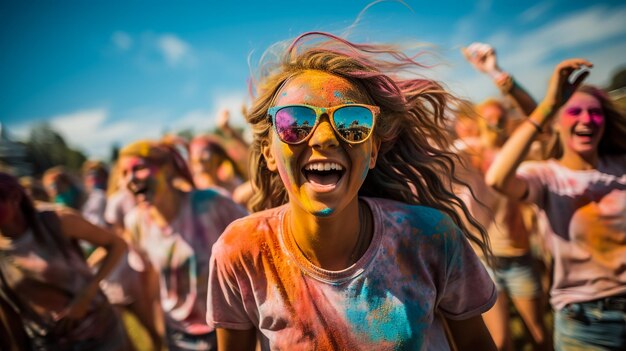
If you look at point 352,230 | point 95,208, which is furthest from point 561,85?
point 95,208

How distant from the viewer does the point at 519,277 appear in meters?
4.63

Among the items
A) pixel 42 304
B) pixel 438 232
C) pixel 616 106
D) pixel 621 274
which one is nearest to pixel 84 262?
pixel 42 304

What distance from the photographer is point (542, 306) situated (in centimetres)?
453

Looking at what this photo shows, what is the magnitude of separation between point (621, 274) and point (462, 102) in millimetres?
1910

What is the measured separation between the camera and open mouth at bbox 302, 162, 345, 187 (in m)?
1.67

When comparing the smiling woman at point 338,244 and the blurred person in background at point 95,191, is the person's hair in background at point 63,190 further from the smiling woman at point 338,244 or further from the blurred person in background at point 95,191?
the smiling woman at point 338,244

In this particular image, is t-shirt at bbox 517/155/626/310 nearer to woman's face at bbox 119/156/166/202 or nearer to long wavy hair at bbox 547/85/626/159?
long wavy hair at bbox 547/85/626/159

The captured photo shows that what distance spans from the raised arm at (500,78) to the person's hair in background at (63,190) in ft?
26.6

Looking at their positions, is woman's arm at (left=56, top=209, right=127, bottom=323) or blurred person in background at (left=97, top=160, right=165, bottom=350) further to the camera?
blurred person in background at (left=97, top=160, right=165, bottom=350)

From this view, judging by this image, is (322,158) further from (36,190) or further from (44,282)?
(36,190)

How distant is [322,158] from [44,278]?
3.08 metres

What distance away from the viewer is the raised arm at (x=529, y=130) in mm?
2932

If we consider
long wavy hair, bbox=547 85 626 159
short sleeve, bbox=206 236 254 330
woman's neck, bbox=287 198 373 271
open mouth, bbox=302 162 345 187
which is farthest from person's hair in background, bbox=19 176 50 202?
long wavy hair, bbox=547 85 626 159

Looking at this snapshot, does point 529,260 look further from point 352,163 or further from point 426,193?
point 352,163
